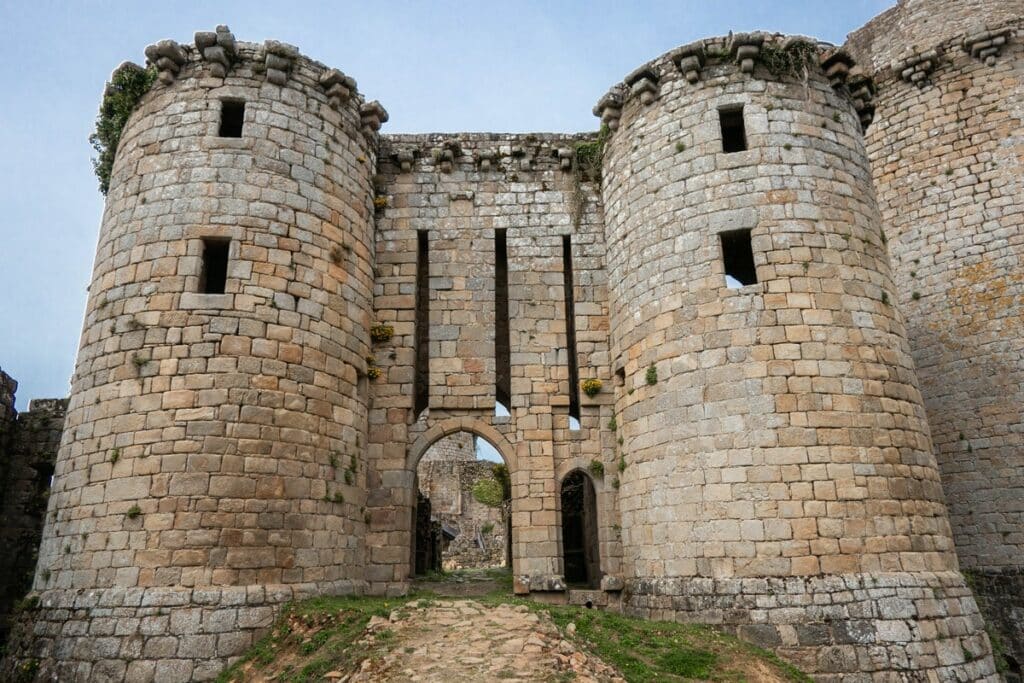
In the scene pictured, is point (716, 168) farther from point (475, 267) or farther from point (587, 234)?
point (475, 267)

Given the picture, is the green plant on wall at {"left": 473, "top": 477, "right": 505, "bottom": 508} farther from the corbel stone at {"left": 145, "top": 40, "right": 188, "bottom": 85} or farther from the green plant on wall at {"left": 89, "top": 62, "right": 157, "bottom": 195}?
the corbel stone at {"left": 145, "top": 40, "right": 188, "bottom": 85}

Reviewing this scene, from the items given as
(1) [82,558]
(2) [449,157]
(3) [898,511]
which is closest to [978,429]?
(3) [898,511]

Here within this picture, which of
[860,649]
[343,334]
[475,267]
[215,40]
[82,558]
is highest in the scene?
[215,40]

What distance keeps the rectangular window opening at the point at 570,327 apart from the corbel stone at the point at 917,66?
8.06 m

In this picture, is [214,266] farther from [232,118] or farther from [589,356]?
[589,356]

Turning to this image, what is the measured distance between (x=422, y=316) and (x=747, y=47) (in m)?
7.24

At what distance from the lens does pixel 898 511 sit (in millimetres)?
9336

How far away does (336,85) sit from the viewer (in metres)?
12.0

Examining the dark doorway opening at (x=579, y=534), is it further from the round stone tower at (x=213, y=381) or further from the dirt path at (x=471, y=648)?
the round stone tower at (x=213, y=381)

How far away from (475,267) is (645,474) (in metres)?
5.00

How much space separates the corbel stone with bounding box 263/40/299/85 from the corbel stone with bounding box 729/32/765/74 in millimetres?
7109

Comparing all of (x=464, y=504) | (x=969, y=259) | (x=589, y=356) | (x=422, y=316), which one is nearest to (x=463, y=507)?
(x=464, y=504)

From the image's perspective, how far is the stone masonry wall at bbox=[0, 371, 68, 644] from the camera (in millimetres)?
13531

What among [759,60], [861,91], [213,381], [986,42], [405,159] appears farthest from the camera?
[986,42]
